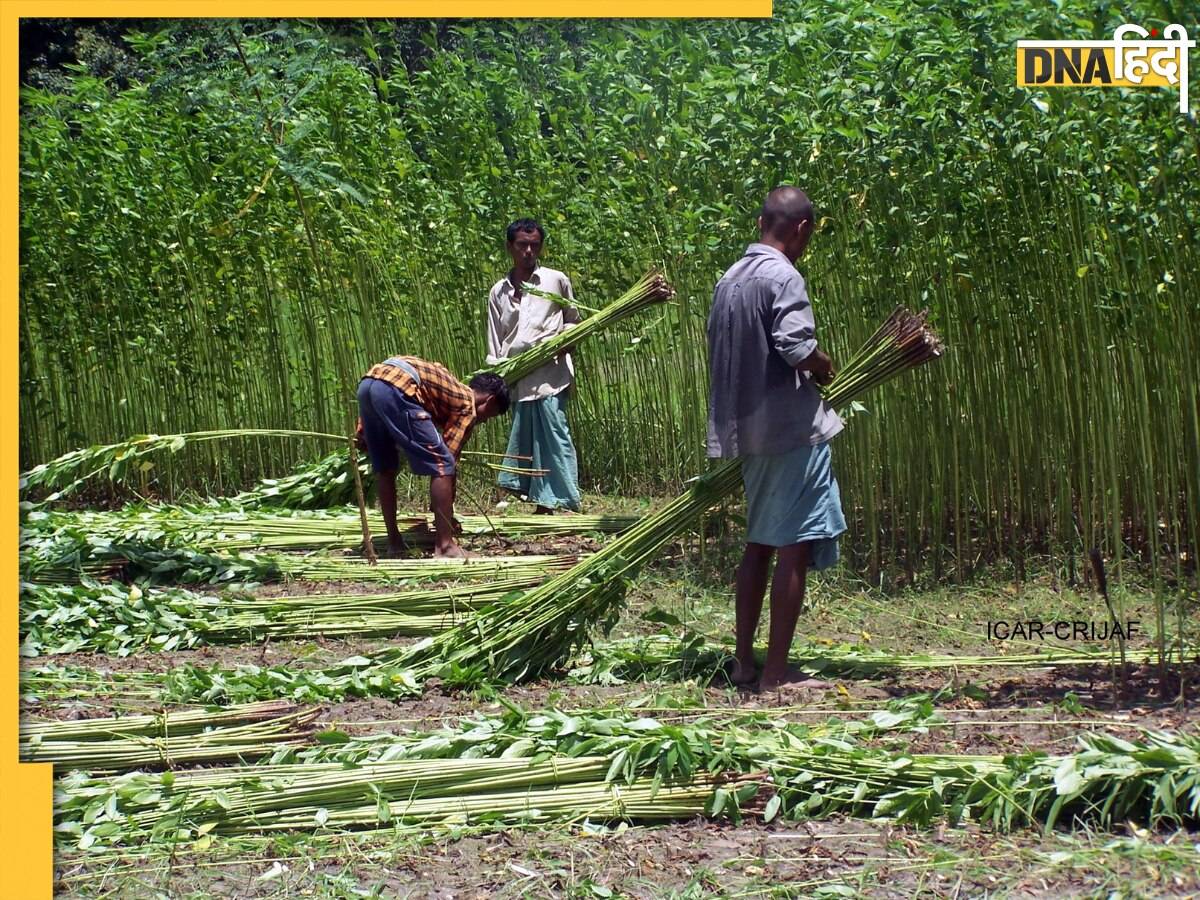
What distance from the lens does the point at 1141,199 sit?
489 centimetres

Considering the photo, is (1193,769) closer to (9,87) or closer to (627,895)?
(627,895)

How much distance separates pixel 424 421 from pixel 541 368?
147 centimetres

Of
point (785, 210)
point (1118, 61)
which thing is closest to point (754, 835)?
point (785, 210)

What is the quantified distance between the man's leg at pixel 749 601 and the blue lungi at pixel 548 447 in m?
3.42

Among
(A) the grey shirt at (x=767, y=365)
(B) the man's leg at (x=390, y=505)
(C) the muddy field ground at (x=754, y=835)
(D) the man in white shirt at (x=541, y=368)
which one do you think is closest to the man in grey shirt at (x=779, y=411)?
(A) the grey shirt at (x=767, y=365)

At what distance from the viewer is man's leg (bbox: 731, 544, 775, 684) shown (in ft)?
16.3

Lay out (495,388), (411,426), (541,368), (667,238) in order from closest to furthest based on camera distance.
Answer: (411,426), (495,388), (667,238), (541,368)

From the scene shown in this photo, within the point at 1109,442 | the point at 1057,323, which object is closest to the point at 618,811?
the point at 1109,442

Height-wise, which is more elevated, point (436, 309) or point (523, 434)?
point (436, 309)

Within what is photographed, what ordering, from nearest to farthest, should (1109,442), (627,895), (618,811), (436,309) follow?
1. (627,895)
2. (618,811)
3. (1109,442)
4. (436,309)

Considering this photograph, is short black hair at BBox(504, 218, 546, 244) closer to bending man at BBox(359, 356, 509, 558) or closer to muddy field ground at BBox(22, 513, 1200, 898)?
bending man at BBox(359, 356, 509, 558)

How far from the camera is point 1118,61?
4543 mm

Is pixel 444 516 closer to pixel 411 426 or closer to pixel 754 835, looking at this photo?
pixel 411 426

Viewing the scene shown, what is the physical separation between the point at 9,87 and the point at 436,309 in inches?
211
